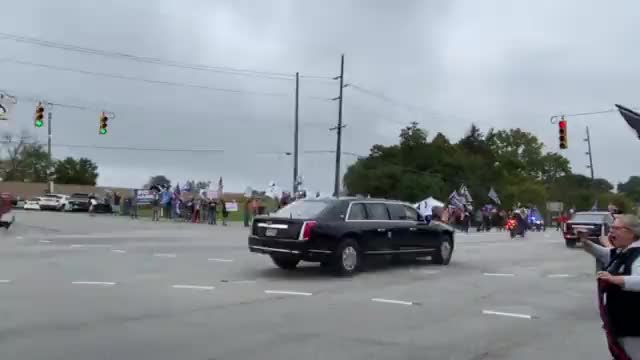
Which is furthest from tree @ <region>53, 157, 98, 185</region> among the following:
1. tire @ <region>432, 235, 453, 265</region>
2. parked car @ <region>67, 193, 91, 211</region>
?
tire @ <region>432, 235, 453, 265</region>

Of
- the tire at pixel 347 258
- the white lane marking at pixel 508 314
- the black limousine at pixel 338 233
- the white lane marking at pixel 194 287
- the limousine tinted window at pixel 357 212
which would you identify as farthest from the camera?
the limousine tinted window at pixel 357 212

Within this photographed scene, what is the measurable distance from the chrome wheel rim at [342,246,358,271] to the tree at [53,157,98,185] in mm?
104604

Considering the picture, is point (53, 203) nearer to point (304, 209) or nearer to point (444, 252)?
point (444, 252)

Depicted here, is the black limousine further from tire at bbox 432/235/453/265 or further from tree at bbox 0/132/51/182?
tree at bbox 0/132/51/182

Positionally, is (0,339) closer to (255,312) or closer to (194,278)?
(255,312)

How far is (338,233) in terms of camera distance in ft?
46.7

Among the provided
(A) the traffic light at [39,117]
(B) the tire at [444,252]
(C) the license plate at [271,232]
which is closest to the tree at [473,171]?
(A) the traffic light at [39,117]

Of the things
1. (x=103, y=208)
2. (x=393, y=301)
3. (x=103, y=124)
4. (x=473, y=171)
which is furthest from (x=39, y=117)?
(x=473, y=171)

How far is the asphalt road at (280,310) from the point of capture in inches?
293

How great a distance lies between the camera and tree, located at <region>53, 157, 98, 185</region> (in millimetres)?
113125

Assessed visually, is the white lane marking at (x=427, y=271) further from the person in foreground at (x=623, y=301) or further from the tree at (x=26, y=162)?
the tree at (x=26, y=162)

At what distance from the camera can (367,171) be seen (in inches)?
3671

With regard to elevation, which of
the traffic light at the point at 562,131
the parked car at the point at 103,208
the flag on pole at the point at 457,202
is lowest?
the parked car at the point at 103,208

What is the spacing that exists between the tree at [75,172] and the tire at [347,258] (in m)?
105
